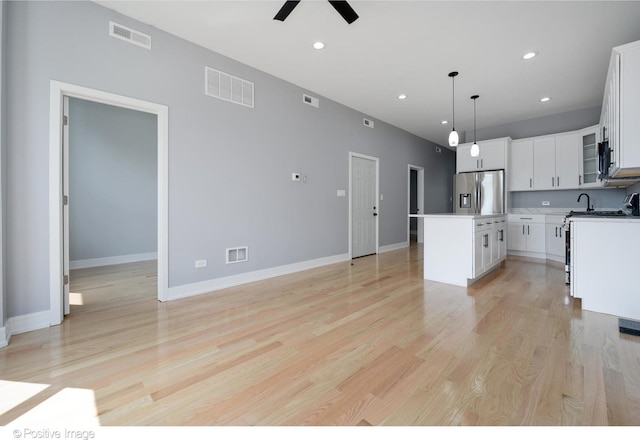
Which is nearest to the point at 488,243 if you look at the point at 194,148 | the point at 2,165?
the point at 194,148

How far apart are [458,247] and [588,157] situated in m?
3.67

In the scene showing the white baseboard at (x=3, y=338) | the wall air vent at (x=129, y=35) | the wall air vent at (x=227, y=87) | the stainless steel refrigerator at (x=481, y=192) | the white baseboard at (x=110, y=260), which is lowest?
the white baseboard at (x=3, y=338)

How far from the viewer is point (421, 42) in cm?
325

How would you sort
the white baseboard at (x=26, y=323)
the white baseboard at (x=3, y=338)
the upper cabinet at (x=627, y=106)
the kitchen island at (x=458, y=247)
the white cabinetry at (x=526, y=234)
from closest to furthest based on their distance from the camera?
the white baseboard at (x=3, y=338)
the white baseboard at (x=26, y=323)
the upper cabinet at (x=627, y=106)
the kitchen island at (x=458, y=247)
the white cabinetry at (x=526, y=234)

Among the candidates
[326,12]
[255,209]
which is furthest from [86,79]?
[326,12]

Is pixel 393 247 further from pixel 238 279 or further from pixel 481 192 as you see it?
pixel 238 279

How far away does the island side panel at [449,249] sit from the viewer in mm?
3529

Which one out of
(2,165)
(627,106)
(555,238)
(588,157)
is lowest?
(555,238)

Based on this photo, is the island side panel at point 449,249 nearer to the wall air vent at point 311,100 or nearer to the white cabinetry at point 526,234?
the wall air vent at point 311,100

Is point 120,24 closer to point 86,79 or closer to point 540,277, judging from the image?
point 86,79

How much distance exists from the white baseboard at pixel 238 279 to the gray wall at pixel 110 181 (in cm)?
287

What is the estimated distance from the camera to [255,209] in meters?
3.89

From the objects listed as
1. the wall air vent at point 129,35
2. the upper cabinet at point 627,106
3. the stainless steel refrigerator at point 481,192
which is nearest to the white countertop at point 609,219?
the upper cabinet at point 627,106
